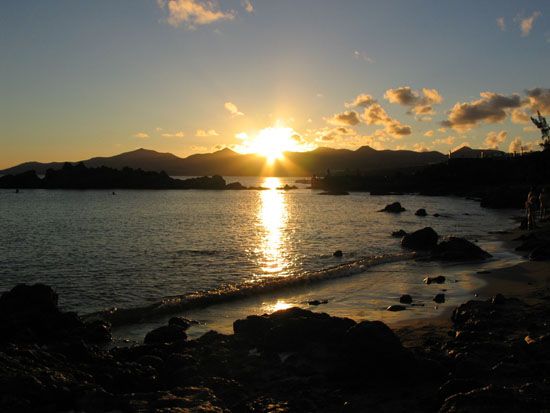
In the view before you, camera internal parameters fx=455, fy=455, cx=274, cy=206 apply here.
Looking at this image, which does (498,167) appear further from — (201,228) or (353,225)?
(201,228)

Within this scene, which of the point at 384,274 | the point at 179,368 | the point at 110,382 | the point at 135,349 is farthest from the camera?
the point at 384,274

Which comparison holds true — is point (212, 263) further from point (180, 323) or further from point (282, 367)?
point (282, 367)

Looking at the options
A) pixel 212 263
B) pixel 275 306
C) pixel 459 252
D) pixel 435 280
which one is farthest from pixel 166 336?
pixel 459 252

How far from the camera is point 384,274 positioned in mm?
27984

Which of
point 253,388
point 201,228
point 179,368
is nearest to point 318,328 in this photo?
point 253,388

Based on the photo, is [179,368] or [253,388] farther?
[179,368]

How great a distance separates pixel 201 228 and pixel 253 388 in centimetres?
4775

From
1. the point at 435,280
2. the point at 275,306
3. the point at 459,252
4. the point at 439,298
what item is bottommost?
the point at 275,306

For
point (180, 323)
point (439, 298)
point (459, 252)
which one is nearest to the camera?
point (180, 323)

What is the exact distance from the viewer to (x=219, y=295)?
22250 mm

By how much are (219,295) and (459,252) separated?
1863 centimetres

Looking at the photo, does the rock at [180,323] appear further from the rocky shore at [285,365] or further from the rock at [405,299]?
the rock at [405,299]

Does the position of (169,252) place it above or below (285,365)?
below

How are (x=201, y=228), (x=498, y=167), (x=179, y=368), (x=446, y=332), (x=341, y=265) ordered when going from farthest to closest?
Answer: (x=498, y=167) → (x=201, y=228) → (x=341, y=265) → (x=446, y=332) → (x=179, y=368)
